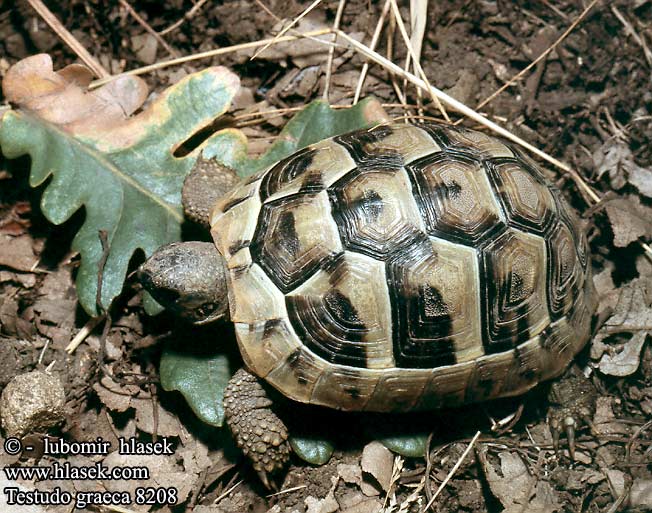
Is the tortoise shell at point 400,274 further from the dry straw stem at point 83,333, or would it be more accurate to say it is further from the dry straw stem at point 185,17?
the dry straw stem at point 185,17

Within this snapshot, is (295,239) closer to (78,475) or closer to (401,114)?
(401,114)

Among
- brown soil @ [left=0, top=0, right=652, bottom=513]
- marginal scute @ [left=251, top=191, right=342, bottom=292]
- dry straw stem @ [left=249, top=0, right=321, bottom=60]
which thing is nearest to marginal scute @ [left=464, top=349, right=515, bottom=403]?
brown soil @ [left=0, top=0, right=652, bottom=513]

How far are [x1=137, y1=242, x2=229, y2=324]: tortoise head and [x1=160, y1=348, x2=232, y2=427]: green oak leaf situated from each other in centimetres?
23

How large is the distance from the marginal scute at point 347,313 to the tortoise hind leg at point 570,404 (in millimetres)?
955

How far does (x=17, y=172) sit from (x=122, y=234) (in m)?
0.74

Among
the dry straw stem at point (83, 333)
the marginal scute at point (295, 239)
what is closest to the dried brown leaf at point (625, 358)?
the marginal scute at point (295, 239)

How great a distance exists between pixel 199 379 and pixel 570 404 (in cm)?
175

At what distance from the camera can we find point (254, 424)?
3182mm

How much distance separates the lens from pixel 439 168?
3.09m

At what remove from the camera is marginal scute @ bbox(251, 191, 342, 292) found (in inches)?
119

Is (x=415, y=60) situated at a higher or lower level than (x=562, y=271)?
higher

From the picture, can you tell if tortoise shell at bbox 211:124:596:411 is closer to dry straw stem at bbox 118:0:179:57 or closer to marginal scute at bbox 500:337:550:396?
marginal scute at bbox 500:337:550:396

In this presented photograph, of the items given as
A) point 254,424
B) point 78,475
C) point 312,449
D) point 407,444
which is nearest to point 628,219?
point 407,444

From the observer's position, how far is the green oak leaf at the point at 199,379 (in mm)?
3283
